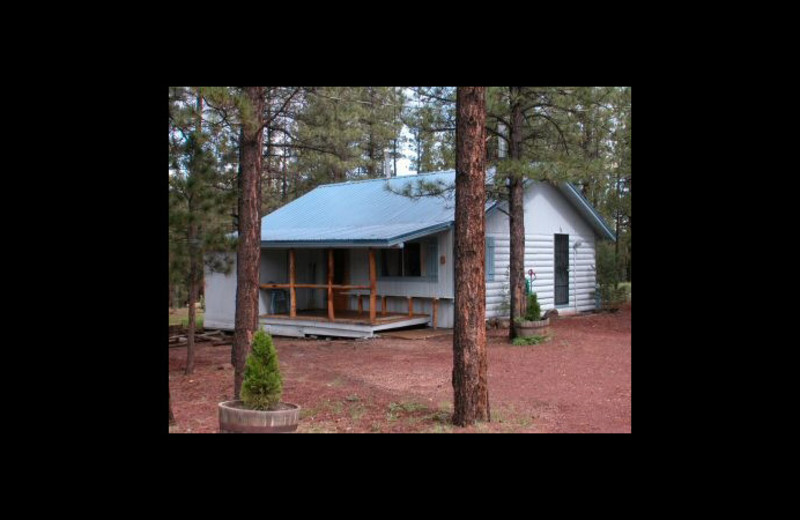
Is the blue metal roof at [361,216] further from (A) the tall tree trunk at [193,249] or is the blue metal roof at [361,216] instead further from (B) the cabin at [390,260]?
(A) the tall tree trunk at [193,249]

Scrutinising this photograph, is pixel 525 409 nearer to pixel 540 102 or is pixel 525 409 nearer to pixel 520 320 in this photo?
pixel 520 320

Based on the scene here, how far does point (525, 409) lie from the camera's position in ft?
26.0

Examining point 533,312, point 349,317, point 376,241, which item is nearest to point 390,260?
point 349,317

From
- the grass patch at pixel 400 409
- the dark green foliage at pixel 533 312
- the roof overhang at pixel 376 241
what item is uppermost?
the roof overhang at pixel 376 241

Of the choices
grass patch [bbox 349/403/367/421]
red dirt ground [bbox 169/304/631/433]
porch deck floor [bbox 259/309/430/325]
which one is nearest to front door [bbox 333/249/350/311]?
porch deck floor [bbox 259/309/430/325]

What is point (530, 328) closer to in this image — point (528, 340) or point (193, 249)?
point (528, 340)

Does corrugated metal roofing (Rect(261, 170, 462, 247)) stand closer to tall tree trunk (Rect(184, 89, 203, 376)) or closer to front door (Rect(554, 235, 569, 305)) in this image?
front door (Rect(554, 235, 569, 305))

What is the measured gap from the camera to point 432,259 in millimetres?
16422

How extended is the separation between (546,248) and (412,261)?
4181mm

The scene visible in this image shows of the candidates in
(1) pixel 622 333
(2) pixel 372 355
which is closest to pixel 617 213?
(1) pixel 622 333

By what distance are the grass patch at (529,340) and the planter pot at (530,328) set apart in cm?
7

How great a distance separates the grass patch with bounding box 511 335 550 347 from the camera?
13.7m

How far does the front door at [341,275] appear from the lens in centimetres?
1889

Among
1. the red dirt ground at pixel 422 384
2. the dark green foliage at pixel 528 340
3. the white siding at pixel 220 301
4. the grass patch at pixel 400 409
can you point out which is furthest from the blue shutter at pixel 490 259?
the grass patch at pixel 400 409
